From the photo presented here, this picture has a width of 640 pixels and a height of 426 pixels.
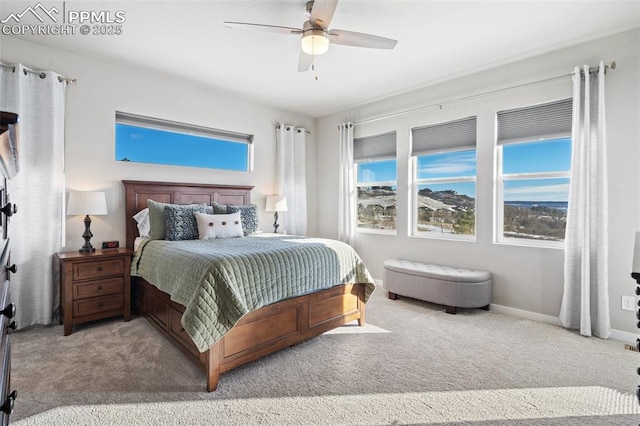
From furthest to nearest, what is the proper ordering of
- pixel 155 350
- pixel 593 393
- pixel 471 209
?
pixel 471 209
pixel 155 350
pixel 593 393

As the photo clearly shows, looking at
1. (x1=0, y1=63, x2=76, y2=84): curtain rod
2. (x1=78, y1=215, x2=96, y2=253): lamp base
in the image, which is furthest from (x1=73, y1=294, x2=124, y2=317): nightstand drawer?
(x1=0, y1=63, x2=76, y2=84): curtain rod

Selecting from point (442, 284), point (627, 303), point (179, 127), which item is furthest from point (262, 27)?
point (627, 303)

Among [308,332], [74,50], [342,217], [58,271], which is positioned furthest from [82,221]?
[342,217]

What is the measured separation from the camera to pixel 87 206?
3.06 metres

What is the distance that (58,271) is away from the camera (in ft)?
10.3

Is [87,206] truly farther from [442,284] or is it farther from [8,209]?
[442,284]

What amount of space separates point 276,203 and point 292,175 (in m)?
0.64

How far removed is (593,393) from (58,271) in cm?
452

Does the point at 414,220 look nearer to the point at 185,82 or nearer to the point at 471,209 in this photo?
the point at 471,209

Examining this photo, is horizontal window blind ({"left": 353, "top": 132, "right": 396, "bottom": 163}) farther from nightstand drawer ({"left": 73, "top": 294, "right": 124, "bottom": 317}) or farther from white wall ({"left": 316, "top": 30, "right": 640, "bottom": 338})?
nightstand drawer ({"left": 73, "top": 294, "right": 124, "bottom": 317})

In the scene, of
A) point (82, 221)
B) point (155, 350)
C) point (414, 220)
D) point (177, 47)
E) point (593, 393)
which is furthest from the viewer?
point (414, 220)

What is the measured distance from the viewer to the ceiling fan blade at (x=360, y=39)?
7.80 ft

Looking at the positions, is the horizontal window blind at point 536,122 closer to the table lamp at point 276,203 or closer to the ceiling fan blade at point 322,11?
the ceiling fan blade at point 322,11

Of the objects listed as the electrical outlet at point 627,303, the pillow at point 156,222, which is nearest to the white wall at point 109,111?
the pillow at point 156,222
